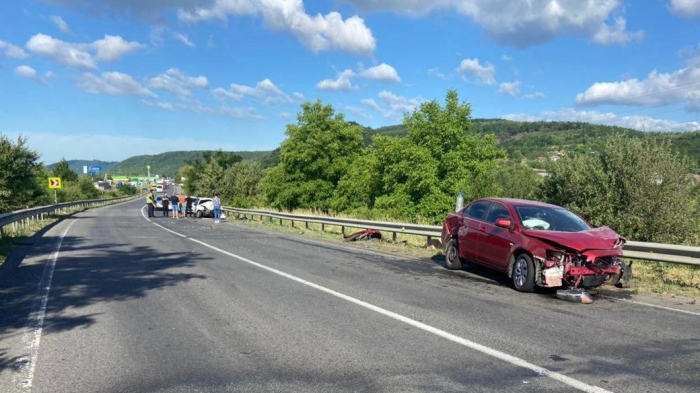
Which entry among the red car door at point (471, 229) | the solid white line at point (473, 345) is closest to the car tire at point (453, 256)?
the red car door at point (471, 229)

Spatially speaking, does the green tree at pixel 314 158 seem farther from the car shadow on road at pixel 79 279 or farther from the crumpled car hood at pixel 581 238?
the crumpled car hood at pixel 581 238

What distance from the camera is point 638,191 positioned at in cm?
1669

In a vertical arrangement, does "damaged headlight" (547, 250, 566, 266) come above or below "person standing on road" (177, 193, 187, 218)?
above

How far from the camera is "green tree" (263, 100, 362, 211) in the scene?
52.8 m

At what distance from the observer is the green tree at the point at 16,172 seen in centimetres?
3212

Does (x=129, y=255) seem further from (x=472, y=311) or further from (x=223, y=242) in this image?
(x=472, y=311)

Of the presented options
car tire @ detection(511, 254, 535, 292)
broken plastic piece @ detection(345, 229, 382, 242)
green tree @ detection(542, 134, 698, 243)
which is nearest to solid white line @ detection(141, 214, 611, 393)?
car tire @ detection(511, 254, 535, 292)

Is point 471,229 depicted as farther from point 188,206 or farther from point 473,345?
point 188,206

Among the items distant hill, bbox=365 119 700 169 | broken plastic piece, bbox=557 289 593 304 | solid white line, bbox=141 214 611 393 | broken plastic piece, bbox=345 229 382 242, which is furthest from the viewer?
distant hill, bbox=365 119 700 169

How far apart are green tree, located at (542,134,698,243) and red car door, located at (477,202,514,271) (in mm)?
8227

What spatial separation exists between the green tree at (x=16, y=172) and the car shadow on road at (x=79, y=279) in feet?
65.6

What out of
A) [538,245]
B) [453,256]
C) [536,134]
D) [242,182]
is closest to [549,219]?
[538,245]

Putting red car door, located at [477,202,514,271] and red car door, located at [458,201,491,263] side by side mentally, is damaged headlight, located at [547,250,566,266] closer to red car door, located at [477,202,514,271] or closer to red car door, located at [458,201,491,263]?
red car door, located at [477,202,514,271]

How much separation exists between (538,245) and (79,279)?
825cm
